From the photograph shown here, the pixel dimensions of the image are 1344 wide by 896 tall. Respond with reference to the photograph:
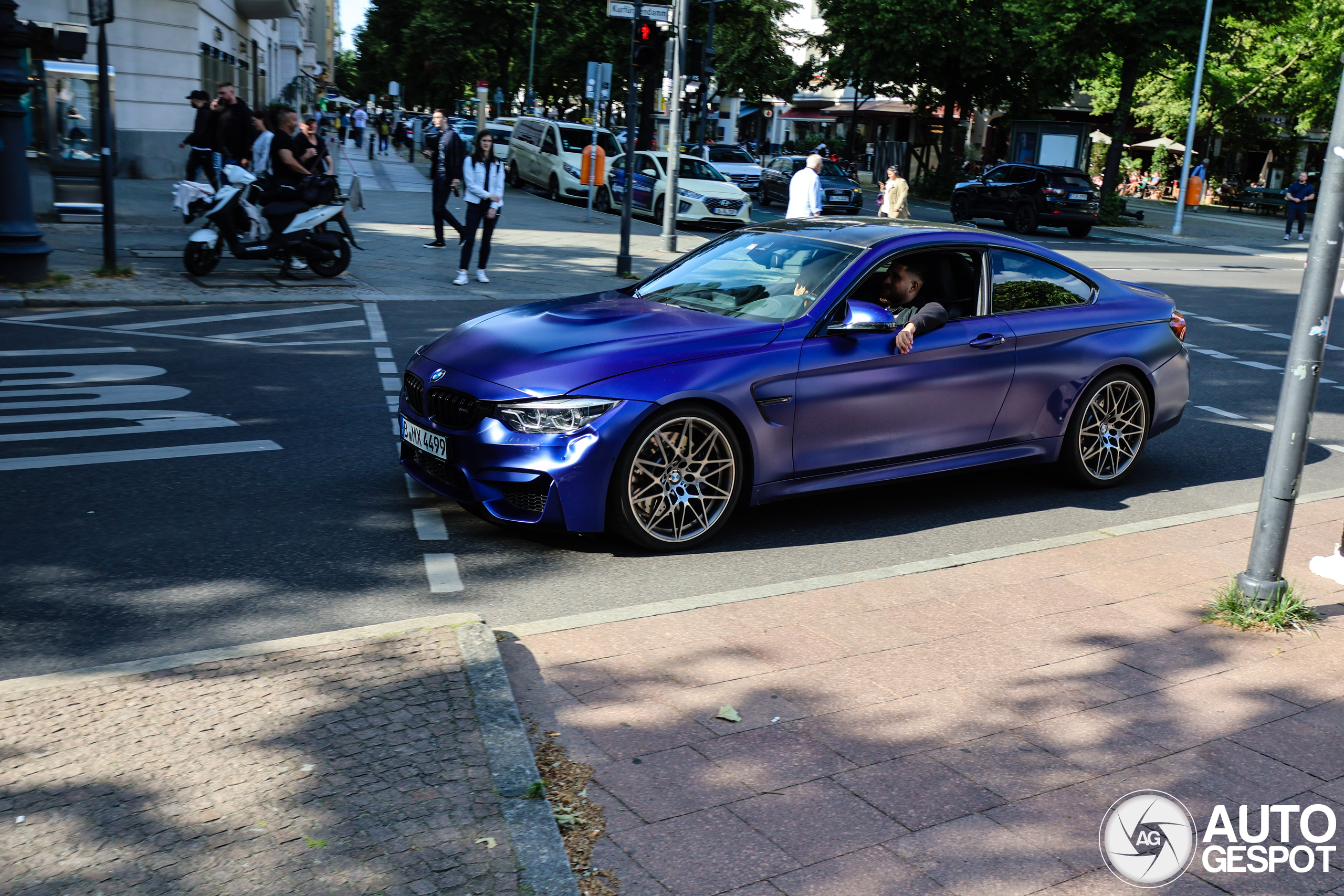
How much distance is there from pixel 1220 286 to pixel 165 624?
65.6 feet

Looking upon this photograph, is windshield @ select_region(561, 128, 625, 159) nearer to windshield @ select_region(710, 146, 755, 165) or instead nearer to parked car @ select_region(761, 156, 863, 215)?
parked car @ select_region(761, 156, 863, 215)

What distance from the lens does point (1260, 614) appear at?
5141 millimetres

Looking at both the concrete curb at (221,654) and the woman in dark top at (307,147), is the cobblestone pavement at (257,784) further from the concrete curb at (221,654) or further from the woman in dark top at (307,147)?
the woman in dark top at (307,147)

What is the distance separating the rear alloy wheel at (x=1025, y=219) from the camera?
31.5 metres

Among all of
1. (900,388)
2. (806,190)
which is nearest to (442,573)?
(900,388)

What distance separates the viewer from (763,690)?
4270mm

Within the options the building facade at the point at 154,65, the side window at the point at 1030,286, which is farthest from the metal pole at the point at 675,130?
the side window at the point at 1030,286

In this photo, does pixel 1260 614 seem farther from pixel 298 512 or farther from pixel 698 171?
pixel 698 171

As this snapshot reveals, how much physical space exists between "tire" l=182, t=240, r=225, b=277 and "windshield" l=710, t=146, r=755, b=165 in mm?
24209

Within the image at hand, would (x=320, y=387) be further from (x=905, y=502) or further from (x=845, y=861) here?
(x=845, y=861)

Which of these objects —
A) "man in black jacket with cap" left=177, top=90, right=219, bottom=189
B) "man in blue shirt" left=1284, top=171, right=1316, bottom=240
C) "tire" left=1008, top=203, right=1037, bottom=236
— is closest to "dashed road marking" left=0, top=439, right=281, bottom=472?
"man in black jacket with cap" left=177, top=90, right=219, bottom=189

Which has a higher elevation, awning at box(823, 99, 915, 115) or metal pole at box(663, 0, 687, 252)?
awning at box(823, 99, 915, 115)

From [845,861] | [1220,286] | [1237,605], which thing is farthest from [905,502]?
[1220,286]

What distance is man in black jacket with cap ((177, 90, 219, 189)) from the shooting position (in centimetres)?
1839
